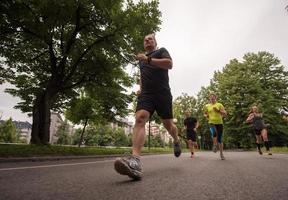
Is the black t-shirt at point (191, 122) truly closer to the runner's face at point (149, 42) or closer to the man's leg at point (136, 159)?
the runner's face at point (149, 42)

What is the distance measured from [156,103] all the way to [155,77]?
17.1 inches

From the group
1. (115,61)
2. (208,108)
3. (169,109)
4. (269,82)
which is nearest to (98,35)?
(115,61)

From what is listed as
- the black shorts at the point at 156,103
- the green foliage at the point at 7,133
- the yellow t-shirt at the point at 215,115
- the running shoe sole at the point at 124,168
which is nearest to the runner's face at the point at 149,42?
the black shorts at the point at 156,103

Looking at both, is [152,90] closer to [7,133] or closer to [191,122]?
[191,122]

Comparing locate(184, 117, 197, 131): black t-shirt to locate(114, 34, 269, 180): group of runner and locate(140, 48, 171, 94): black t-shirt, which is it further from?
locate(140, 48, 171, 94): black t-shirt

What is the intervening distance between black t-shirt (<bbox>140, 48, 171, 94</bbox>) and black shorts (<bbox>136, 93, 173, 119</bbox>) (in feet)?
0.29

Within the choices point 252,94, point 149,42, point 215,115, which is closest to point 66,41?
point 215,115

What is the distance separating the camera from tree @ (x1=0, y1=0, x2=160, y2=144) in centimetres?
1485

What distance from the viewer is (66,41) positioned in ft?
59.8

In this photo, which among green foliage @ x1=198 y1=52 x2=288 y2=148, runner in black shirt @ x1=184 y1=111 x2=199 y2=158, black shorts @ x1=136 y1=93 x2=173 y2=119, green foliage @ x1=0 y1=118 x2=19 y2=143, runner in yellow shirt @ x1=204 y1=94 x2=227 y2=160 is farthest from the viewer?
green foliage @ x1=0 y1=118 x2=19 y2=143

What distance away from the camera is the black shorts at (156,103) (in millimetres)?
4695

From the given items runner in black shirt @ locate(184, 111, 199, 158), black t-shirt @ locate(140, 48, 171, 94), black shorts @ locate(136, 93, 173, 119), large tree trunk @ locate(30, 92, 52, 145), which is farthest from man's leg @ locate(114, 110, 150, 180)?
large tree trunk @ locate(30, 92, 52, 145)

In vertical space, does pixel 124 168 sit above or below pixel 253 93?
below

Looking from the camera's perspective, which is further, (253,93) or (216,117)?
(253,93)
